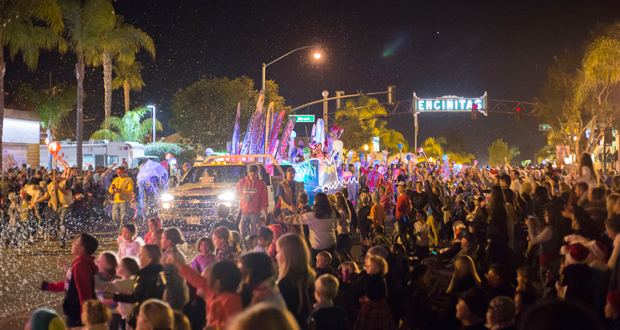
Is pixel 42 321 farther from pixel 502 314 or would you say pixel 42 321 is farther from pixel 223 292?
pixel 502 314

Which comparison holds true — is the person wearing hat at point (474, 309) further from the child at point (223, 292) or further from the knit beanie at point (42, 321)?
the knit beanie at point (42, 321)

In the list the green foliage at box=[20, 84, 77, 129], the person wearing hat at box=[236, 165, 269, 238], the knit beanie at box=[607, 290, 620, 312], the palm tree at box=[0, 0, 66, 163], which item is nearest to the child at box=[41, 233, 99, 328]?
the knit beanie at box=[607, 290, 620, 312]

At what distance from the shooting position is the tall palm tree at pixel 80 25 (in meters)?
26.1

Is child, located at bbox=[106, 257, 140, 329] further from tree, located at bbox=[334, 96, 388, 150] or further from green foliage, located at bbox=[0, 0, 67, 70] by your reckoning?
tree, located at bbox=[334, 96, 388, 150]

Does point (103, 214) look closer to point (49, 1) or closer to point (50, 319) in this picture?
point (49, 1)

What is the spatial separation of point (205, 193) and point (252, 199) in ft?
10.9

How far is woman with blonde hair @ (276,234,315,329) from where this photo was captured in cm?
390

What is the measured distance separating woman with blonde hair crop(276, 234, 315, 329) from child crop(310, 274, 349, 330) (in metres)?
0.09

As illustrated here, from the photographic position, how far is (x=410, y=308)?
532 centimetres

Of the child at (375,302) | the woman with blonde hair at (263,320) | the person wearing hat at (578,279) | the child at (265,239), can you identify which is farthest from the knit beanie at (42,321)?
the person wearing hat at (578,279)

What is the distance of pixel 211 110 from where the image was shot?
3641 centimetres

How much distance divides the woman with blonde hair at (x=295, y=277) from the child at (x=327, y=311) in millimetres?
86

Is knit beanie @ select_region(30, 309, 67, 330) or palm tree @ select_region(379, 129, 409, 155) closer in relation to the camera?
knit beanie @ select_region(30, 309, 67, 330)

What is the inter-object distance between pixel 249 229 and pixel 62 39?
20.1 meters
